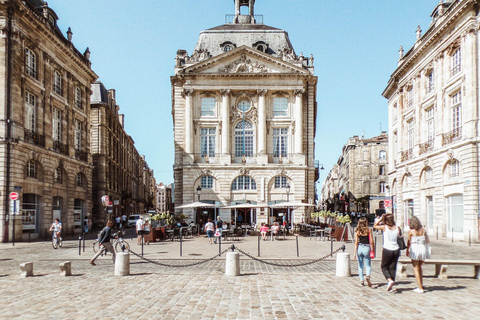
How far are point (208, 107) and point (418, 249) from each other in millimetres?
35231

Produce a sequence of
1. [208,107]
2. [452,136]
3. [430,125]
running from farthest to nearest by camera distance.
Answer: [208,107]
[430,125]
[452,136]

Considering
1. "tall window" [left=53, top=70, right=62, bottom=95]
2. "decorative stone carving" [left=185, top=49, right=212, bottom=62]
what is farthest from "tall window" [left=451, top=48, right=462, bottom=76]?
"tall window" [left=53, top=70, right=62, bottom=95]

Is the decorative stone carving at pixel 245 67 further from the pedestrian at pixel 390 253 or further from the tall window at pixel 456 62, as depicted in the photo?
the pedestrian at pixel 390 253

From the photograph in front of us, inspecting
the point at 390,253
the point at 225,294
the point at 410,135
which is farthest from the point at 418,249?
the point at 410,135

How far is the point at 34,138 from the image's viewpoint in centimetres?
2912

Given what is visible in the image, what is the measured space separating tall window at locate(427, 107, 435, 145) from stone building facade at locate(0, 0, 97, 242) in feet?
84.0

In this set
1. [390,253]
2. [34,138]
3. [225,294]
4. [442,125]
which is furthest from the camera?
[442,125]

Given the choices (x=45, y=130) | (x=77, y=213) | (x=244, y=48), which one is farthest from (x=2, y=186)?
(x=244, y=48)

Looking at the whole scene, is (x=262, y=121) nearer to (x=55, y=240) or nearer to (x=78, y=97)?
(x=78, y=97)

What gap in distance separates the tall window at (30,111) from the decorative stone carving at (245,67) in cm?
1840

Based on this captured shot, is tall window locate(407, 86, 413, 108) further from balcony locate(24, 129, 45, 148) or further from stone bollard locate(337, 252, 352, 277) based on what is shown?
stone bollard locate(337, 252, 352, 277)

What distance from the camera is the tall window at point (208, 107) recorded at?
145 feet

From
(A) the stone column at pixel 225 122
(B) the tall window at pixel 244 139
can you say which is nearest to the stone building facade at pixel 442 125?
(B) the tall window at pixel 244 139

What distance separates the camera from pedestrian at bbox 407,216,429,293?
34.2 ft
